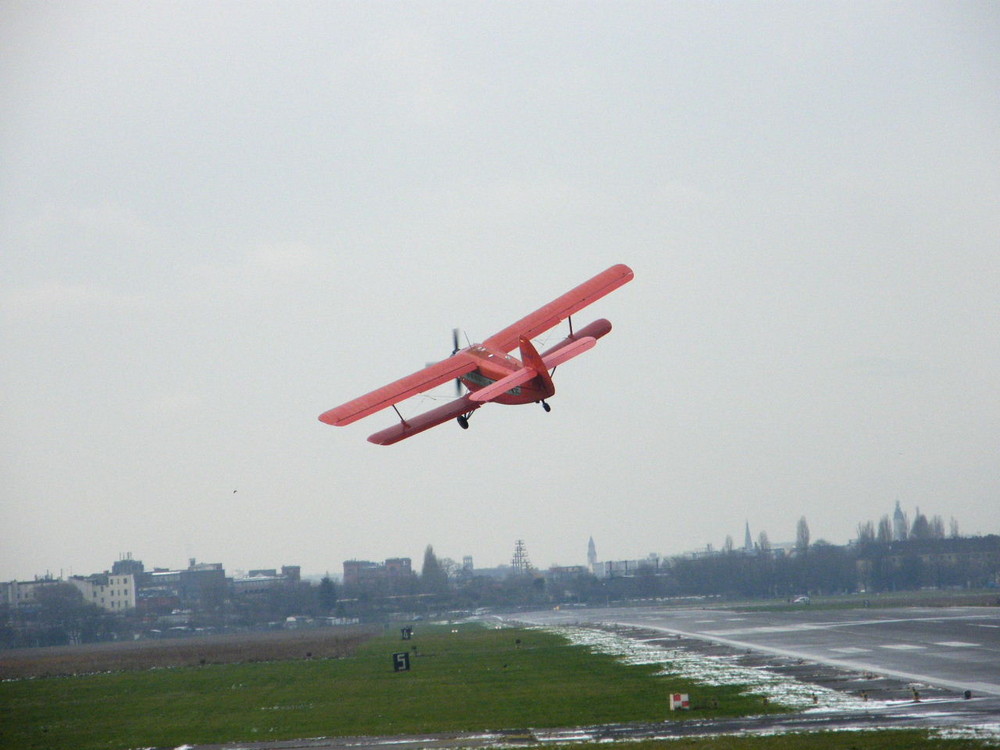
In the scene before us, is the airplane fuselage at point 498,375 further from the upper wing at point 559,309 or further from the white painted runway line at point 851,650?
the white painted runway line at point 851,650

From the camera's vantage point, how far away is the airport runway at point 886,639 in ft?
144

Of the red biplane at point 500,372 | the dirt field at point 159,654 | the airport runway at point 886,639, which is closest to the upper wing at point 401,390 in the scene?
the red biplane at point 500,372

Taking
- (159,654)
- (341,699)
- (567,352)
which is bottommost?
(159,654)

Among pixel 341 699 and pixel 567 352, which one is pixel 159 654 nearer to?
pixel 341 699

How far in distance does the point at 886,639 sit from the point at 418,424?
39519mm

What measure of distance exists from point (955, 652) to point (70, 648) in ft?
301

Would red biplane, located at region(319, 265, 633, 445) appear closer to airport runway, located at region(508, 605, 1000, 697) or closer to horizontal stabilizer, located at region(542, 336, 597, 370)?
horizontal stabilizer, located at region(542, 336, 597, 370)

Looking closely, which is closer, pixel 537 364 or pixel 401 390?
pixel 537 364

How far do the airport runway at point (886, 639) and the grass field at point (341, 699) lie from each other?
917 centimetres

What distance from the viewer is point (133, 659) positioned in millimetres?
89562

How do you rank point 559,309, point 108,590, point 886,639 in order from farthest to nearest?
point 108,590 → point 886,639 → point 559,309

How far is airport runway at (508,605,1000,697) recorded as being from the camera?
4394cm

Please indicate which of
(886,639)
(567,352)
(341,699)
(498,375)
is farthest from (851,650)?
(498,375)

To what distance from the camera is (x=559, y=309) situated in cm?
3819
